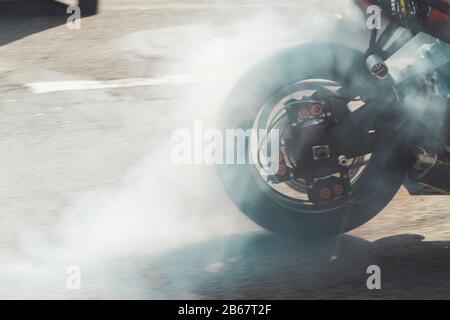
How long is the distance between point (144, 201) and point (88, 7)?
15.6 feet

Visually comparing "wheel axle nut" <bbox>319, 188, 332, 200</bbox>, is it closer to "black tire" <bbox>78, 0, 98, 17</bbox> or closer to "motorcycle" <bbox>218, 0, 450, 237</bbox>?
"motorcycle" <bbox>218, 0, 450, 237</bbox>

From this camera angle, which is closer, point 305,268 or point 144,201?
point 305,268

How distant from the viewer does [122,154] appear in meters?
7.07

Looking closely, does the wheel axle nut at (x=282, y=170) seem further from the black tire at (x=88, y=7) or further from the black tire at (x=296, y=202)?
the black tire at (x=88, y=7)

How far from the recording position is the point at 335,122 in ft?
17.9

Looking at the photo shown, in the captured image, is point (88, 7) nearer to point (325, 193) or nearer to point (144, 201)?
point (144, 201)

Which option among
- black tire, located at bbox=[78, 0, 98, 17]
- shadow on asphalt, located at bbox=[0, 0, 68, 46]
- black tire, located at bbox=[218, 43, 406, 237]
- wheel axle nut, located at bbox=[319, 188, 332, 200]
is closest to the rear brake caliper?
wheel axle nut, located at bbox=[319, 188, 332, 200]

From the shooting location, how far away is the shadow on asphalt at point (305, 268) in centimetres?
509

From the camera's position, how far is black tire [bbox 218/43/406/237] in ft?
17.9

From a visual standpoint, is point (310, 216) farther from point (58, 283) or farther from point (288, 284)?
point (58, 283)

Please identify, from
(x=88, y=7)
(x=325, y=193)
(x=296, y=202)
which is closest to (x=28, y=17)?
(x=88, y=7)
